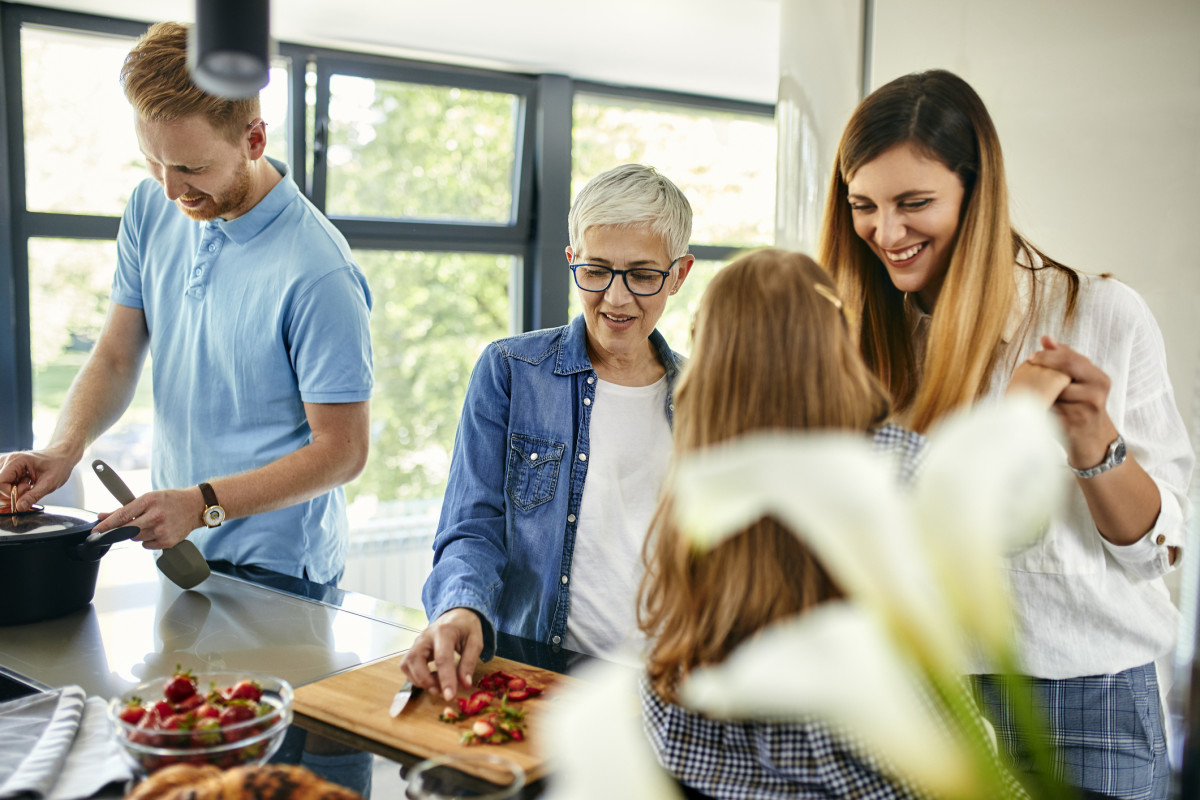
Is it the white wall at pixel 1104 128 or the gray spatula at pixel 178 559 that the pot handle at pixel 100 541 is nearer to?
the gray spatula at pixel 178 559

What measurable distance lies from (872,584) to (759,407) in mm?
516

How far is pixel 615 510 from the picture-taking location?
1.55m

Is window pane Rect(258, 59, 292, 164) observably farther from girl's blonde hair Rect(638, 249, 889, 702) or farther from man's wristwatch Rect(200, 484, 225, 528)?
girl's blonde hair Rect(638, 249, 889, 702)

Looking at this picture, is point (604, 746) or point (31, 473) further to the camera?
point (31, 473)

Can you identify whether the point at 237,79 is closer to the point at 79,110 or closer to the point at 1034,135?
the point at 1034,135

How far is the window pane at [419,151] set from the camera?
3824mm

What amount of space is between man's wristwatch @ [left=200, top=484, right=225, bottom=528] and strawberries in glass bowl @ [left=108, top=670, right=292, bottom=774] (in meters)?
0.66

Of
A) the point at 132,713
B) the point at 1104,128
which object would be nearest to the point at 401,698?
the point at 132,713

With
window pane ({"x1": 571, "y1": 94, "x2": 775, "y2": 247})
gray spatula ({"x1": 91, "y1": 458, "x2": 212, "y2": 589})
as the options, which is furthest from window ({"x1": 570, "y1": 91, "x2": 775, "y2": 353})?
gray spatula ({"x1": 91, "y1": 458, "x2": 212, "y2": 589})

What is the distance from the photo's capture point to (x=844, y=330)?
82 centimetres

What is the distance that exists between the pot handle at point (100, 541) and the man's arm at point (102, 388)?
418 millimetres

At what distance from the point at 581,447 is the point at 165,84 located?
102 cm

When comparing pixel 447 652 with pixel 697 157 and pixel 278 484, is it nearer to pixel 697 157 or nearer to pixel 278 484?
pixel 278 484

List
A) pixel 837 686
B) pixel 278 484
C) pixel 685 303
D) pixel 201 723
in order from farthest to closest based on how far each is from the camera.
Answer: pixel 685 303 → pixel 278 484 → pixel 201 723 → pixel 837 686
